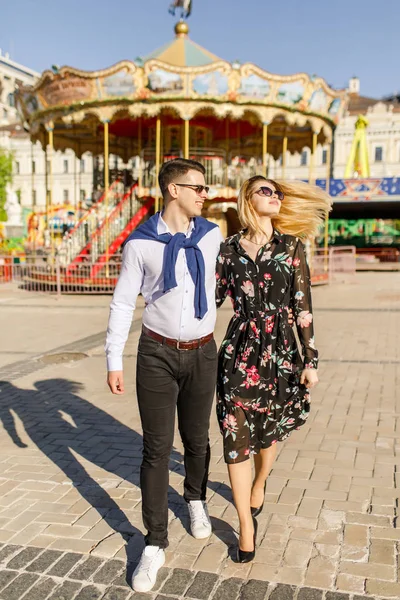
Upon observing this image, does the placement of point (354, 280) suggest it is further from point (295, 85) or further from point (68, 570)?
point (68, 570)

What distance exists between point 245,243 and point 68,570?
1936 millimetres

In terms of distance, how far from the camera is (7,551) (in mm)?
3252

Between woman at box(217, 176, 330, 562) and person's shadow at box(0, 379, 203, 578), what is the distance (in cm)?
78

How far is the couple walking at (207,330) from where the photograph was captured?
3037 mm

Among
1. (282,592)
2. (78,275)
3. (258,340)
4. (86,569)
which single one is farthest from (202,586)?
(78,275)

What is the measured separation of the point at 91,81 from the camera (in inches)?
650

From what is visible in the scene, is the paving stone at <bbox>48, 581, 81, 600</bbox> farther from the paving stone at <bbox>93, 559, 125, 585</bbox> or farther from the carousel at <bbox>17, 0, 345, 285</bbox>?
the carousel at <bbox>17, 0, 345, 285</bbox>

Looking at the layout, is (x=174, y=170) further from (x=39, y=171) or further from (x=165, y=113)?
(x=39, y=171)

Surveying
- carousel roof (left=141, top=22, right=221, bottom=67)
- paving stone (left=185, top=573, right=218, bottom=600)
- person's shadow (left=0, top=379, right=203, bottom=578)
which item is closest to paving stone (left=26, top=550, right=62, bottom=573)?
person's shadow (left=0, top=379, right=203, bottom=578)

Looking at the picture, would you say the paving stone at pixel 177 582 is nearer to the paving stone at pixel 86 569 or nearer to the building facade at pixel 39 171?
the paving stone at pixel 86 569

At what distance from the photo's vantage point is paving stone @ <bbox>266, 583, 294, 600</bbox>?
2.79 meters

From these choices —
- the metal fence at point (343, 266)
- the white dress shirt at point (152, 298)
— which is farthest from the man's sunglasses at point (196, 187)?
the metal fence at point (343, 266)

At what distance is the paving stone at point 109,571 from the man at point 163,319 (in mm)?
170

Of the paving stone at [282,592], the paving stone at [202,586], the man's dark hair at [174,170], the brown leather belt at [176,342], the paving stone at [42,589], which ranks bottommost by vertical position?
the paving stone at [42,589]
